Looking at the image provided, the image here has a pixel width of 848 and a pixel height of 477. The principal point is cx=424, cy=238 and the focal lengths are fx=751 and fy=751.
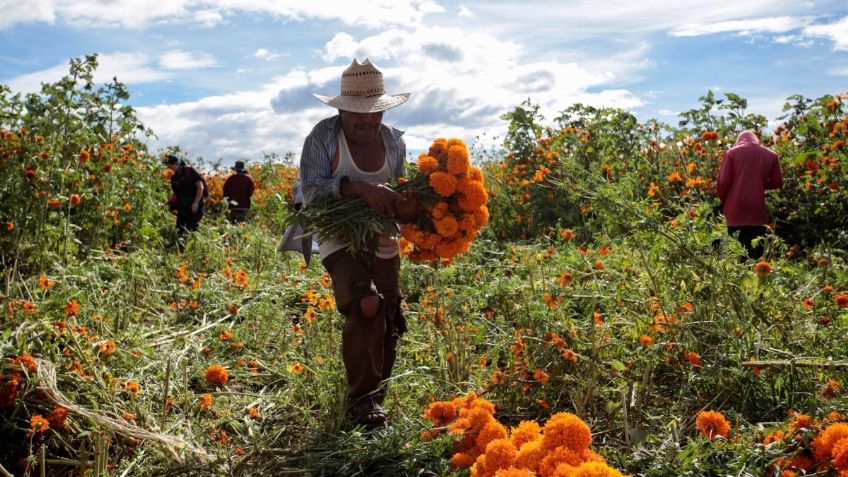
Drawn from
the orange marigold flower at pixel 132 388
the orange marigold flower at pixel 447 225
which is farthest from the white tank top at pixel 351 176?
the orange marigold flower at pixel 132 388

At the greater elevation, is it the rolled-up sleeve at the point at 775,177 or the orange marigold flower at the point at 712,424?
the rolled-up sleeve at the point at 775,177

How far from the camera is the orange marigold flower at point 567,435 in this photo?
2.15m

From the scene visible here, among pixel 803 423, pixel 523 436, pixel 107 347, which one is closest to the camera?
pixel 523 436

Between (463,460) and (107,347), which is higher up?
(107,347)

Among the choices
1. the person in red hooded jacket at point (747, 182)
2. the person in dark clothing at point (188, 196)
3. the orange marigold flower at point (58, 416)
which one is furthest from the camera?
the person in dark clothing at point (188, 196)

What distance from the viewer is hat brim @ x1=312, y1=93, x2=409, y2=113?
3.48 meters

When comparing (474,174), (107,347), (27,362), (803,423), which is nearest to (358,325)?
(474,174)

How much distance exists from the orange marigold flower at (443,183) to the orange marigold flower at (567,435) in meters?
1.35

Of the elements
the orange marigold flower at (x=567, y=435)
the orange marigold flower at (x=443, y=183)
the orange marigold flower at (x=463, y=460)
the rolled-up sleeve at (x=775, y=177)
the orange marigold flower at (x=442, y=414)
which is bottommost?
the orange marigold flower at (x=463, y=460)

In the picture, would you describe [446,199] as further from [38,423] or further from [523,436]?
[38,423]

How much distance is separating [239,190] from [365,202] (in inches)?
347

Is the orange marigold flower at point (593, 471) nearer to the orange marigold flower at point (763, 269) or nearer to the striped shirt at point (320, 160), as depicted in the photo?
the striped shirt at point (320, 160)

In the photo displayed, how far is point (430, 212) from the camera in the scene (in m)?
3.37

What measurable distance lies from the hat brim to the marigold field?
34.4 inches
